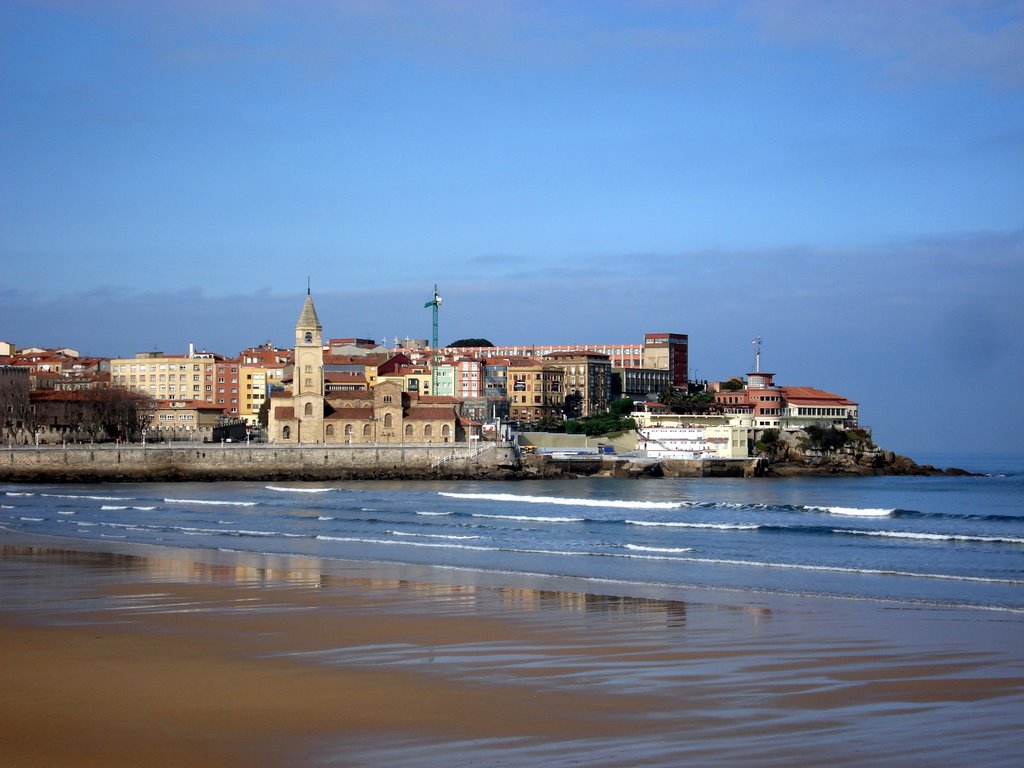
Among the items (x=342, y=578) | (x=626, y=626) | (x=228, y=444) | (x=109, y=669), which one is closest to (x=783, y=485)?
(x=228, y=444)

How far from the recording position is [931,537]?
3039cm

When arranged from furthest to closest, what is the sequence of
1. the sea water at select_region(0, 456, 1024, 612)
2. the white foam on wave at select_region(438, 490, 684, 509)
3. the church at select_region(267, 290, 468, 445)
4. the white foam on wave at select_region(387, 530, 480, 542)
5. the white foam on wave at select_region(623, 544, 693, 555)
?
the church at select_region(267, 290, 468, 445)
the white foam on wave at select_region(438, 490, 684, 509)
the white foam on wave at select_region(387, 530, 480, 542)
the white foam on wave at select_region(623, 544, 693, 555)
the sea water at select_region(0, 456, 1024, 612)

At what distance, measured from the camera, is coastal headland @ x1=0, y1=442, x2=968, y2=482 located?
241 ft

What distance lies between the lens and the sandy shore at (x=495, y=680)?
30.3ft

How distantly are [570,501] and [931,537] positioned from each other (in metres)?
20.5

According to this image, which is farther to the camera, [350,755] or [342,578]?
[342,578]

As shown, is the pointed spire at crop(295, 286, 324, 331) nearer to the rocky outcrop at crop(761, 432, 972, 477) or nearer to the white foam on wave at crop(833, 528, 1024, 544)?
the rocky outcrop at crop(761, 432, 972, 477)

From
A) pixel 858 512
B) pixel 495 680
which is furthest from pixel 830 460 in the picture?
pixel 495 680

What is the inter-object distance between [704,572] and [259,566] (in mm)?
8654

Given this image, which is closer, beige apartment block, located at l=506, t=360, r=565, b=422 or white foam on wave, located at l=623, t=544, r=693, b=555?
white foam on wave, located at l=623, t=544, r=693, b=555

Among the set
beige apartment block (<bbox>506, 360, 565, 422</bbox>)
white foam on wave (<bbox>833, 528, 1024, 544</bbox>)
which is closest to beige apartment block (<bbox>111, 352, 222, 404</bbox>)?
beige apartment block (<bbox>506, 360, 565, 422</bbox>)

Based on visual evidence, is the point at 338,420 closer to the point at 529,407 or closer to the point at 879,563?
the point at 529,407

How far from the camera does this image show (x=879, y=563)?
80.6ft

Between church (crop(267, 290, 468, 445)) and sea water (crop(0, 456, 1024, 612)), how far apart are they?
22.1 metres
